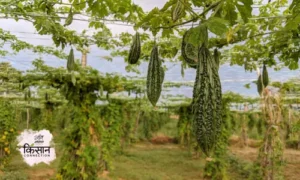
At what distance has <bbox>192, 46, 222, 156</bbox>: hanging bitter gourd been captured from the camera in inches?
61.9

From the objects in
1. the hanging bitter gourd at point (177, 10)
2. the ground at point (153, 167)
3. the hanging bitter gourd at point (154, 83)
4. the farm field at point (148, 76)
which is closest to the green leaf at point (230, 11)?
the farm field at point (148, 76)

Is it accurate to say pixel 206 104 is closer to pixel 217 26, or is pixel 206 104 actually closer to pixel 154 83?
pixel 217 26

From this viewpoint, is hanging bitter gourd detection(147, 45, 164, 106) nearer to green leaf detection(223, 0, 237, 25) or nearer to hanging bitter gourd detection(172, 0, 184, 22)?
hanging bitter gourd detection(172, 0, 184, 22)

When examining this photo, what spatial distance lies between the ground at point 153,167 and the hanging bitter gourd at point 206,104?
30.1 ft

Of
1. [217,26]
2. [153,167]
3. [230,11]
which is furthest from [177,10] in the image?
[153,167]

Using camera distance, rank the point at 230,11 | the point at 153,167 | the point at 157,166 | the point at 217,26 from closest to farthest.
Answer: the point at 217,26 < the point at 230,11 < the point at 153,167 < the point at 157,166

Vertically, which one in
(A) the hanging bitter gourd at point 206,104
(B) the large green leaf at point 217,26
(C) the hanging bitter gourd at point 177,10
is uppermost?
(C) the hanging bitter gourd at point 177,10

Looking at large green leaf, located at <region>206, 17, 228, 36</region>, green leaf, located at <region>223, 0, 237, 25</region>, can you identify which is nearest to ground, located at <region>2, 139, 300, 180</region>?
green leaf, located at <region>223, 0, 237, 25</region>

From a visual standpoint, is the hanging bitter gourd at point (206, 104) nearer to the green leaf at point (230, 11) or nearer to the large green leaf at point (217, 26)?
the large green leaf at point (217, 26)

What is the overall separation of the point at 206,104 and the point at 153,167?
11446 millimetres

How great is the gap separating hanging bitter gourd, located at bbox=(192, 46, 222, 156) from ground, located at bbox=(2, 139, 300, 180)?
9189 millimetres

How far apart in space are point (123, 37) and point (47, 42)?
17.8 ft

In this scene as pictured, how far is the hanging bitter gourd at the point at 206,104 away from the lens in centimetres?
157

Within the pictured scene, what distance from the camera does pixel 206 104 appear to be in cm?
162
